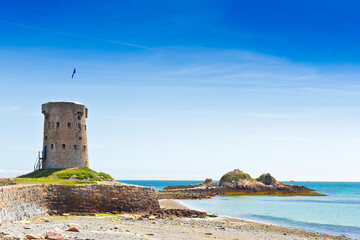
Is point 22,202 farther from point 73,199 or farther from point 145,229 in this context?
point 145,229

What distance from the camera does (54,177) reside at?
3472 cm

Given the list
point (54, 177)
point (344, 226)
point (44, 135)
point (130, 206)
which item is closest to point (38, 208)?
point (130, 206)

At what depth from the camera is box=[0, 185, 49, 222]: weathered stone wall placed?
64.8 feet

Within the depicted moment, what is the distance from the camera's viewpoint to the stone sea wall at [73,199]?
70.6 feet

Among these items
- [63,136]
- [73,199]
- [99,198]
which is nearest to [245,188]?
[63,136]

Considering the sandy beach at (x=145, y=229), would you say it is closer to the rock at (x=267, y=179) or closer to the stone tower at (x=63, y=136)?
the stone tower at (x=63, y=136)

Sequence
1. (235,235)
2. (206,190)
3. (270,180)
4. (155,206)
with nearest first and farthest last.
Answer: (235,235) → (155,206) → (206,190) → (270,180)

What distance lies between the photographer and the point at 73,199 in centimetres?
2769

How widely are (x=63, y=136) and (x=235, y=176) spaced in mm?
59616

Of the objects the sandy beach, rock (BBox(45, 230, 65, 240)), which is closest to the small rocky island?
the sandy beach

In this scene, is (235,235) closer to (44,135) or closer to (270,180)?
(44,135)

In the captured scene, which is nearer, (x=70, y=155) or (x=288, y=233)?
(x=288, y=233)

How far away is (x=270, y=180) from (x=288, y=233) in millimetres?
72162

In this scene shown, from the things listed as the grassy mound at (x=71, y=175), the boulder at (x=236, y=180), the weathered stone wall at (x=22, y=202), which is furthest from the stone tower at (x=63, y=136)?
the boulder at (x=236, y=180)
